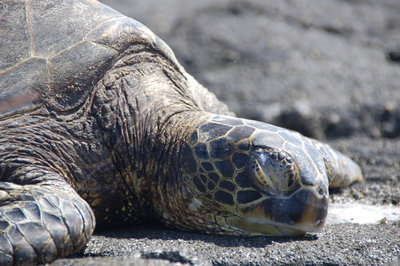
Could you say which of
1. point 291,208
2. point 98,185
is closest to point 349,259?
point 291,208

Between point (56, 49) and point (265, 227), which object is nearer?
point (265, 227)

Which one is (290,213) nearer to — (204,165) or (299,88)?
(204,165)

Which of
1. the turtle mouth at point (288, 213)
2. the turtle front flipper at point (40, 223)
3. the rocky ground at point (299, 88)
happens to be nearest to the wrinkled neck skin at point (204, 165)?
the turtle mouth at point (288, 213)

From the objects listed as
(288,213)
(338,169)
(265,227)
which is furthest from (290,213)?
(338,169)

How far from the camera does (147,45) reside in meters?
3.25

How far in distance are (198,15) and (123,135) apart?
440 cm

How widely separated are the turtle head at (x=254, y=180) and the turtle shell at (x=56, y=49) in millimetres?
793

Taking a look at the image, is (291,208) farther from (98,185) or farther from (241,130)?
(98,185)

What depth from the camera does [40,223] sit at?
2.11 metres

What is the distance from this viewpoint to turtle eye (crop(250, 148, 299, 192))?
2.48m

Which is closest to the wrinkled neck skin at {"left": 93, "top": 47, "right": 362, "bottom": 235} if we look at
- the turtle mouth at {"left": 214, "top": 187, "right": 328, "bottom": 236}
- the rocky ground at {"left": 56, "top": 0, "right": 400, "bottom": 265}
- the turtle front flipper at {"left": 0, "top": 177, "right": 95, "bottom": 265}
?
the turtle mouth at {"left": 214, "top": 187, "right": 328, "bottom": 236}

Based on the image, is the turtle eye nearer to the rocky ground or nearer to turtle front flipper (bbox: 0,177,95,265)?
the rocky ground

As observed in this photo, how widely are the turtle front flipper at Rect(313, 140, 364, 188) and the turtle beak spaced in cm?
89

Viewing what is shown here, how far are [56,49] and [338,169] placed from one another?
2.23 m
